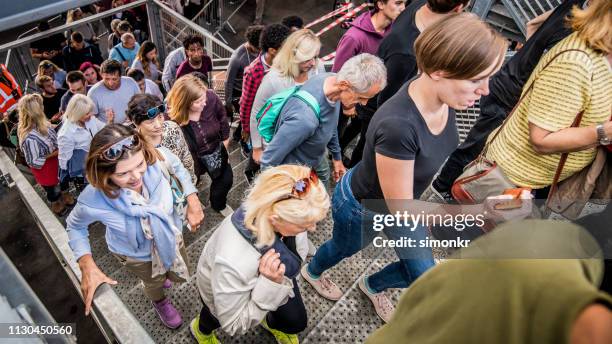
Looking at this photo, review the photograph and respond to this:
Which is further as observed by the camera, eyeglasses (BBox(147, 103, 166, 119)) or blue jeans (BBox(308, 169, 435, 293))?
eyeglasses (BBox(147, 103, 166, 119))

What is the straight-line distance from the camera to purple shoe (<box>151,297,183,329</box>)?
307 centimetres

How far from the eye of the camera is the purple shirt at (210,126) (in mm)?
3652

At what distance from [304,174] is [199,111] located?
5.60 ft

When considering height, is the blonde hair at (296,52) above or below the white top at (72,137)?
above

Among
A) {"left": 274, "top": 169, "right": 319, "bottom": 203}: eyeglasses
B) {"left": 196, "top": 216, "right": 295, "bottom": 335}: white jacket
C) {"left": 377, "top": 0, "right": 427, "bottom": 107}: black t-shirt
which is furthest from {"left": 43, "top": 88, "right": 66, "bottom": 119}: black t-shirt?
{"left": 274, "top": 169, "right": 319, "bottom": 203}: eyeglasses

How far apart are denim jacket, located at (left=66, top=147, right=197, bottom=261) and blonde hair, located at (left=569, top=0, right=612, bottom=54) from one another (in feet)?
8.87

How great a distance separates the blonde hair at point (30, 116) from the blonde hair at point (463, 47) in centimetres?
433

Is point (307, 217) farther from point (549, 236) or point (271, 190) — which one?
point (549, 236)

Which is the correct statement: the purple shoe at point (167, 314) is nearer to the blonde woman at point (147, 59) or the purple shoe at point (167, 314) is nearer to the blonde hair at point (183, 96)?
the blonde hair at point (183, 96)

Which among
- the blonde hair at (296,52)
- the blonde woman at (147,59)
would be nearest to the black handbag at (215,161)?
the blonde hair at (296,52)

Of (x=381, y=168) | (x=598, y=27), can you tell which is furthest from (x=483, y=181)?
(x=598, y=27)

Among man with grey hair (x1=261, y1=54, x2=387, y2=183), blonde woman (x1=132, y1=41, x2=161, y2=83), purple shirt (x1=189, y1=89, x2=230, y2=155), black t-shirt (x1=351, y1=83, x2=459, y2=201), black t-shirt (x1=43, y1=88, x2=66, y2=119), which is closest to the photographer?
black t-shirt (x1=351, y1=83, x2=459, y2=201)

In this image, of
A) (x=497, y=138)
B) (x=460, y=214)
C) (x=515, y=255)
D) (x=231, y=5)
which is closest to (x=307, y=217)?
(x=460, y=214)

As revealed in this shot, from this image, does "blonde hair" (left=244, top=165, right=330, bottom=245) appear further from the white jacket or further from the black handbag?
the black handbag
